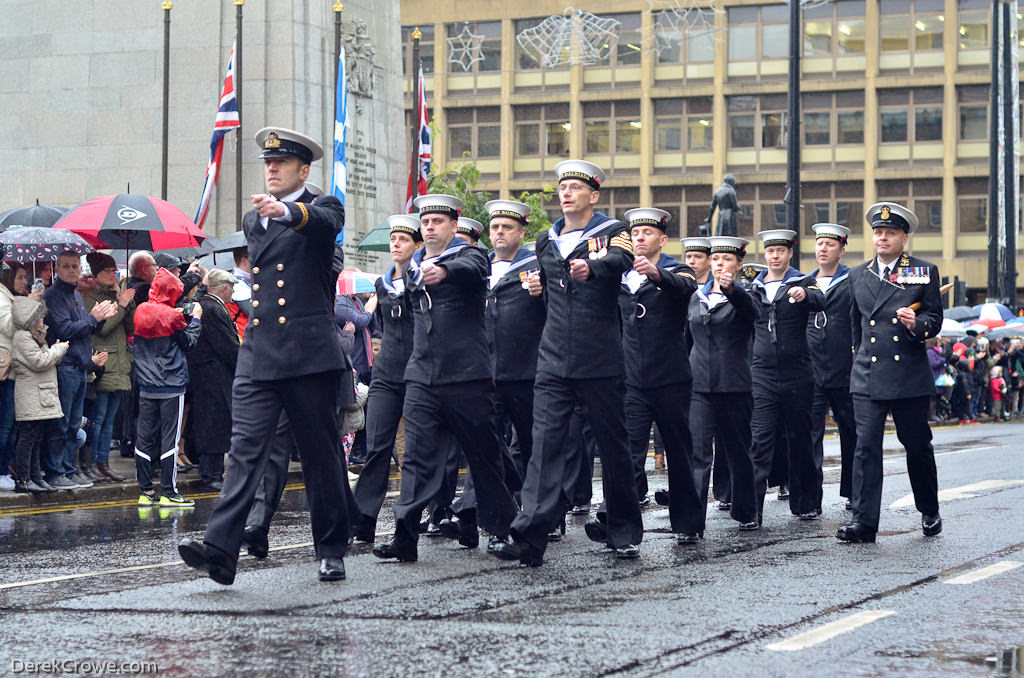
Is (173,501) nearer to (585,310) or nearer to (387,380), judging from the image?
(387,380)

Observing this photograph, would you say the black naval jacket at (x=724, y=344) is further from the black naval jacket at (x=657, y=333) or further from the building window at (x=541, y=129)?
the building window at (x=541, y=129)

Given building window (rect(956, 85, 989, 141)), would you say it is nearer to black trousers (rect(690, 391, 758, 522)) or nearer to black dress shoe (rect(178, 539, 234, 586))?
black trousers (rect(690, 391, 758, 522))

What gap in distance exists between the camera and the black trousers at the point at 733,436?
33.8 ft

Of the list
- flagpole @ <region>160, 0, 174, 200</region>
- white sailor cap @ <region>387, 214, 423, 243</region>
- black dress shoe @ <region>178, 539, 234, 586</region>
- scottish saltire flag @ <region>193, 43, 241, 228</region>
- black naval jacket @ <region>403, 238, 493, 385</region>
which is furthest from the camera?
flagpole @ <region>160, 0, 174, 200</region>

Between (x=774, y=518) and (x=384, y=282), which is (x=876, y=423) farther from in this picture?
(x=384, y=282)

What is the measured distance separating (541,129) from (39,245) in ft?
164

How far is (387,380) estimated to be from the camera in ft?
31.6

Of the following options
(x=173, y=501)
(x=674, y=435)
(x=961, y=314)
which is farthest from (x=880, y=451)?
(x=961, y=314)

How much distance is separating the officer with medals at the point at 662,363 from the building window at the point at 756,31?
50.8m

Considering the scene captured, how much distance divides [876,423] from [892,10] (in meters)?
51.4

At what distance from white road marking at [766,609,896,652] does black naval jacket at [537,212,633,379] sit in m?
2.28

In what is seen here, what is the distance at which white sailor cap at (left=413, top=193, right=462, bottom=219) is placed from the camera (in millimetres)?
9062

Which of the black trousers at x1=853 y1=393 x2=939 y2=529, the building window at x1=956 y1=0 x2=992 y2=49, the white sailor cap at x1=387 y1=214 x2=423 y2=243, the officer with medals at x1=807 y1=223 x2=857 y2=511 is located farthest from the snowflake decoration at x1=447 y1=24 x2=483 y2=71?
the black trousers at x1=853 y1=393 x2=939 y2=529

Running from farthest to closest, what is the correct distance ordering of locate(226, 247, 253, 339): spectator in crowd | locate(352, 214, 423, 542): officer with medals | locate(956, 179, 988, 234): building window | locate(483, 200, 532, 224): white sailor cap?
locate(956, 179, 988, 234): building window → locate(226, 247, 253, 339): spectator in crowd → locate(483, 200, 532, 224): white sailor cap → locate(352, 214, 423, 542): officer with medals
